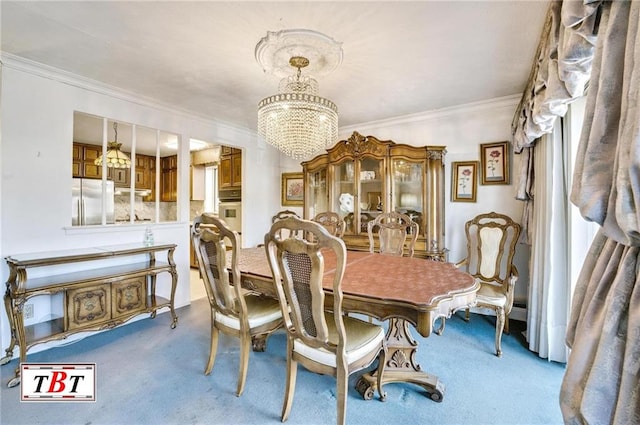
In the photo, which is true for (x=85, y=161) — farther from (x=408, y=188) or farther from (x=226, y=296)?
(x=408, y=188)

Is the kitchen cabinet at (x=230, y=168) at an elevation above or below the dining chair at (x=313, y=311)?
above

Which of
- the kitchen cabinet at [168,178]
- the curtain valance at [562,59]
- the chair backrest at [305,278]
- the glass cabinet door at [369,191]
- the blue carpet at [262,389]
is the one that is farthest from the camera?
the kitchen cabinet at [168,178]

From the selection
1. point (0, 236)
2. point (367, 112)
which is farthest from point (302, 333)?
point (367, 112)

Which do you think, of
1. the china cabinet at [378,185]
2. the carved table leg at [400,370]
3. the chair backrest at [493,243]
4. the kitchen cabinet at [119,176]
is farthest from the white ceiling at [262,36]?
the kitchen cabinet at [119,176]

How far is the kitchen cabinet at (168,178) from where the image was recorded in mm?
5316

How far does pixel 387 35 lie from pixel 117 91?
2.62m

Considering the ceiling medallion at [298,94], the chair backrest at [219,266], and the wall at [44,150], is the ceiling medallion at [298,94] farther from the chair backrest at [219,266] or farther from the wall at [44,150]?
the wall at [44,150]

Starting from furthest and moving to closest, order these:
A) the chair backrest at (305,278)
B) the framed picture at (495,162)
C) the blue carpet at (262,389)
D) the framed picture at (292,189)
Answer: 1. the framed picture at (292,189)
2. the framed picture at (495,162)
3. the blue carpet at (262,389)
4. the chair backrest at (305,278)

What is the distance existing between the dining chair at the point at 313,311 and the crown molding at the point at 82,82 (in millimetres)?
2558

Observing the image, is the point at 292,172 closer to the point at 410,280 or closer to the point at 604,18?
the point at 410,280

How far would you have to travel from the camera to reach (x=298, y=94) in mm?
1991

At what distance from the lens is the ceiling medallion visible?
1.85 metres

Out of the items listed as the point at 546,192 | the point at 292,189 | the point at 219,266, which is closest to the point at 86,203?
the point at 219,266

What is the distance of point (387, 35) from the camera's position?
1872 millimetres
